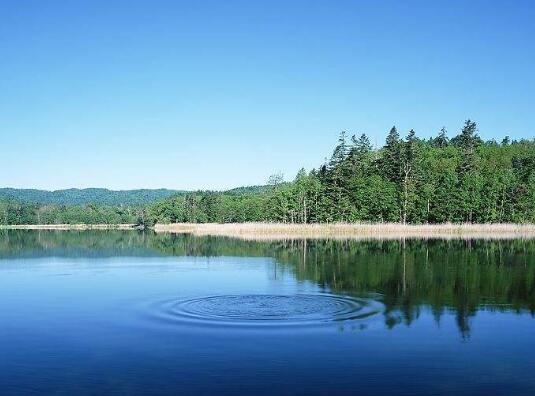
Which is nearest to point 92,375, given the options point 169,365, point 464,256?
point 169,365

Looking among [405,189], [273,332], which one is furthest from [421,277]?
[405,189]

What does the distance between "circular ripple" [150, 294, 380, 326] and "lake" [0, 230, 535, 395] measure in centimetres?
7

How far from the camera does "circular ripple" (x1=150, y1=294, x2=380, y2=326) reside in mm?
17297

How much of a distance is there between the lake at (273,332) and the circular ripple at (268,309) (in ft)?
0.22

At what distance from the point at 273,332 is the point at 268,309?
3.41 meters

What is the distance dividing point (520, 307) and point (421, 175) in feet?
245

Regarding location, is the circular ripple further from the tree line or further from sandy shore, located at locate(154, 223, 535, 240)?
the tree line

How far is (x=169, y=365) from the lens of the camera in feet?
41.5

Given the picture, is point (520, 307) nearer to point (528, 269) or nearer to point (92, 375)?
point (528, 269)

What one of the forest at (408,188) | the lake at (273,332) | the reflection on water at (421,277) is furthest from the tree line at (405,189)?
the lake at (273,332)

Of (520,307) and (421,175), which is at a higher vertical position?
(421,175)

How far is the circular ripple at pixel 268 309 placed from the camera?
17297 mm

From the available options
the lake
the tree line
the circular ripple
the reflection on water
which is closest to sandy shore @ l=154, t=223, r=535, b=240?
the tree line

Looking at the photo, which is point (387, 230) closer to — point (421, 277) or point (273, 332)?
point (421, 277)
